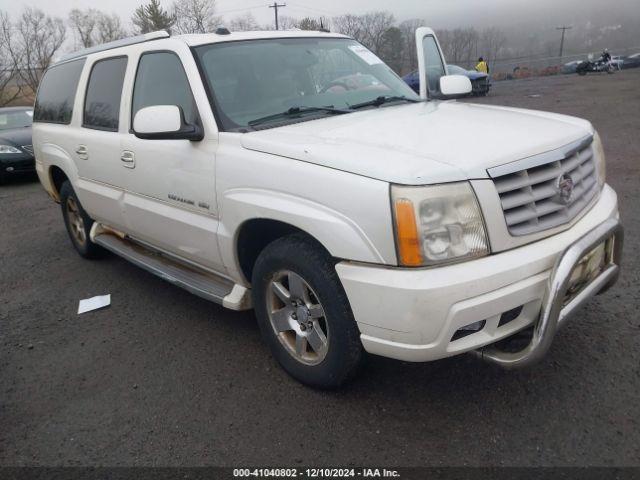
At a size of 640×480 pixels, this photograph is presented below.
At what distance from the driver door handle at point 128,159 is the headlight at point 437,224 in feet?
7.20

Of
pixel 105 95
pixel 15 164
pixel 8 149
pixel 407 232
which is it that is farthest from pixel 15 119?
pixel 407 232

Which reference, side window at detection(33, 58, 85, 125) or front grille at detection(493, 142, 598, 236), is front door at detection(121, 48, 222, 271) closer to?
side window at detection(33, 58, 85, 125)

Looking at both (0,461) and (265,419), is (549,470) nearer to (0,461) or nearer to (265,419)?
(265,419)

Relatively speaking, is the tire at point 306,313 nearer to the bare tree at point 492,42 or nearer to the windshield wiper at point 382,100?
the windshield wiper at point 382,100

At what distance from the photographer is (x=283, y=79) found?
3385mm

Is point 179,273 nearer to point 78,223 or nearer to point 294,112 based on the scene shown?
point 294,112

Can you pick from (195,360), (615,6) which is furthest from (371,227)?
(615,6)

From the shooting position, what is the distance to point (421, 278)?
216cm

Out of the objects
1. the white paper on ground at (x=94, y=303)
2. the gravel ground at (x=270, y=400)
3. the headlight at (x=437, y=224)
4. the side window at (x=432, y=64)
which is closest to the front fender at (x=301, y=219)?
the headlight at (x=437, y=224)

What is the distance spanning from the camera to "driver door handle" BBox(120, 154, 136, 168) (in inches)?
144

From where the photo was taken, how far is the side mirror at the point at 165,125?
292 centimetres

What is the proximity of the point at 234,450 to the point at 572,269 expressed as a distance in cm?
171

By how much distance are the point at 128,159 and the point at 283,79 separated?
123cm

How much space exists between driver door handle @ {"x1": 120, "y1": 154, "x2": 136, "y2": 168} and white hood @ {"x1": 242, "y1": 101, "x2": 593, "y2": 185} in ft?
3.94
